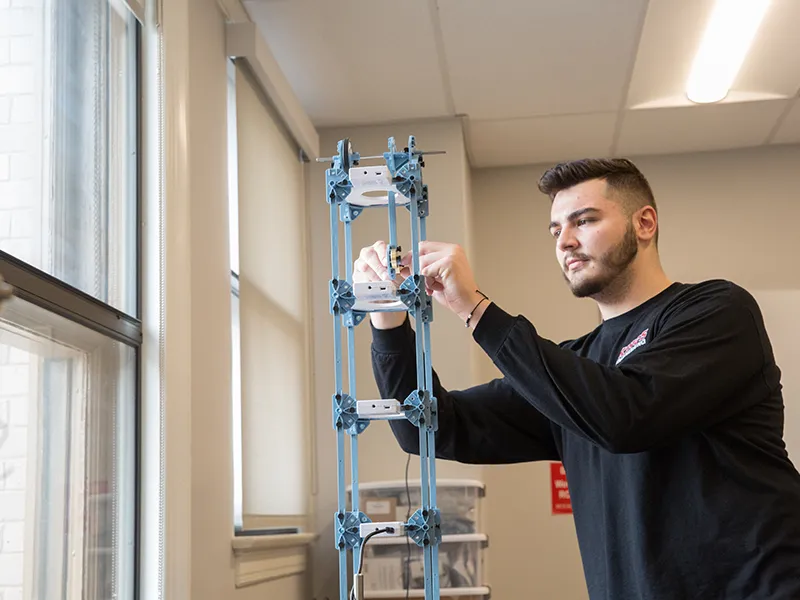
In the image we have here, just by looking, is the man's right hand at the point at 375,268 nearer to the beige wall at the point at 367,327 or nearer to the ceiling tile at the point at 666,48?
the ceiling tile at the point at 666,48

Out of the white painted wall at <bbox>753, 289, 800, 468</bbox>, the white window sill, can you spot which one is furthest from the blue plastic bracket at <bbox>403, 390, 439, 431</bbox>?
the white painted wall at <bbox>753, 289, 800, 468</bbox>

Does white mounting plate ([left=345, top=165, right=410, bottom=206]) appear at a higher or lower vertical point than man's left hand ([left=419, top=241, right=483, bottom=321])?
higher

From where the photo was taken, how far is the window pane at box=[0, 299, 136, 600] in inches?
→ 64.9

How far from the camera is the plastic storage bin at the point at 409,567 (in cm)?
344

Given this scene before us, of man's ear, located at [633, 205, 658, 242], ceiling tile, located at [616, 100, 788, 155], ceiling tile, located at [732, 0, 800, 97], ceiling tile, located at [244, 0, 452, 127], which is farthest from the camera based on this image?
ceiling tile, located at [616, 100, 788, 155]

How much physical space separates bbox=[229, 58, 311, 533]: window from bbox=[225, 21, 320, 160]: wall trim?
0.16 feet

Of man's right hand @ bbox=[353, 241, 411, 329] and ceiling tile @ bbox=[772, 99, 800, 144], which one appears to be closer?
man's right hand @ bbox=[353, 241, 411, 329]

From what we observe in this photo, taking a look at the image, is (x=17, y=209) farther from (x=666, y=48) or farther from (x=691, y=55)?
(x=691, y=55)

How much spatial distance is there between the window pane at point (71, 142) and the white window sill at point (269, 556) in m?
0.89

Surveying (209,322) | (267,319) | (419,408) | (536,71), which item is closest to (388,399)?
(419,408)

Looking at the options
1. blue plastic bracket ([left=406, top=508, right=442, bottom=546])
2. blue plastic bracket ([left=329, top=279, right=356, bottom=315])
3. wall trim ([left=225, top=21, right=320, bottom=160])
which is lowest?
blue plastic bracket ([left=406, top=508, right=442, bottom=546])

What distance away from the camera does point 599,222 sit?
1785mm

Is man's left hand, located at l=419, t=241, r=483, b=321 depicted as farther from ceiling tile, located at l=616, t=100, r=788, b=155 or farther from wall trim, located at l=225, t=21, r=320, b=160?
ceiling tile, located at l=616, t=100, r=788, b=155

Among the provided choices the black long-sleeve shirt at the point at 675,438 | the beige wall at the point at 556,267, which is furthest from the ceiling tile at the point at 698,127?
the black long-sleeve shirt at the point at 675,438
